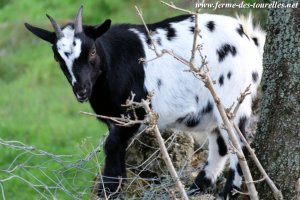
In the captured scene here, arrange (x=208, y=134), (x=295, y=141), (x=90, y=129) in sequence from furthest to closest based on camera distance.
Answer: (x=90, y=129), (x=208, y=134), (x=295, y=141)

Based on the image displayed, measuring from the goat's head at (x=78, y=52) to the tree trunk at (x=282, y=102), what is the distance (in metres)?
1.30

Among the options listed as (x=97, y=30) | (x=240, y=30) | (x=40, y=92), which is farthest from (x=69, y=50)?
(x=40, y=92)

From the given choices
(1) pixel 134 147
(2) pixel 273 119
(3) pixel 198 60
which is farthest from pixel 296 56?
(1) pixel 134 147

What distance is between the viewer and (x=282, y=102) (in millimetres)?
5156

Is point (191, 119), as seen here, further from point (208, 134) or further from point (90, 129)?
point (90, 129)

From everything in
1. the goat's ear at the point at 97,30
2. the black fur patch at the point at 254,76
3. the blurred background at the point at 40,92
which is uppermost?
the goat's ear at the point at 97,30

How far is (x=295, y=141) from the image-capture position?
16.6 feet

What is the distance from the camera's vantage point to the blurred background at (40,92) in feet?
33.2

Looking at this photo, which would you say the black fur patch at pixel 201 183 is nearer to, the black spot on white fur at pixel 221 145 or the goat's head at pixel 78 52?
the black spot on white fur at pixel 221 145

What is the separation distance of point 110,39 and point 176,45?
0.50 meters

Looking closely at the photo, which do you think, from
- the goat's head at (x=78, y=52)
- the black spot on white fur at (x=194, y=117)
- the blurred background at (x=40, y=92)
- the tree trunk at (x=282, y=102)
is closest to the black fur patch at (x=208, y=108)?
the black spot on white fur at (x=194, y=117)

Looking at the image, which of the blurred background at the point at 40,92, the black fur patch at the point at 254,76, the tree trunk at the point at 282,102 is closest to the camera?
the tree trunk at the point at 282,102

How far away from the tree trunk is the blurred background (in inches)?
157

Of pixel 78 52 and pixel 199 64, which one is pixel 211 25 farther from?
pixel 78 52
